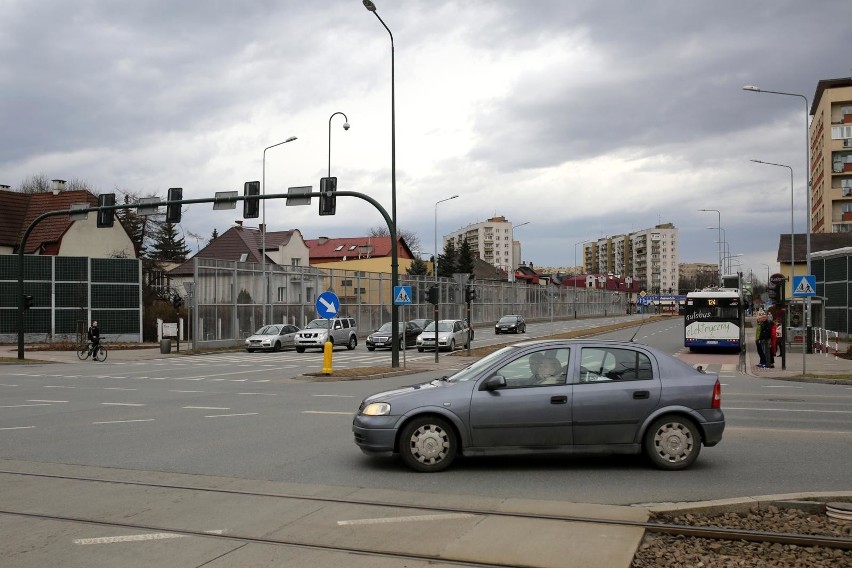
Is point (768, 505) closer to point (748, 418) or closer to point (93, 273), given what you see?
point (748, 418)

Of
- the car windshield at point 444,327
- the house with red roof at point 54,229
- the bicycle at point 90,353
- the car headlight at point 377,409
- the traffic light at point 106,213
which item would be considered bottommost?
the bicycle at point 90,353

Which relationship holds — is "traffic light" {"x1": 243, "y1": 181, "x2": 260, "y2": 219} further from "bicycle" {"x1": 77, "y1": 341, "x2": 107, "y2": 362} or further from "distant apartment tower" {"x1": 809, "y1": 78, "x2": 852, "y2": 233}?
"distant apartment tower" {"x1": 809, "y1": 78, "x2": 852, "y2": 233}

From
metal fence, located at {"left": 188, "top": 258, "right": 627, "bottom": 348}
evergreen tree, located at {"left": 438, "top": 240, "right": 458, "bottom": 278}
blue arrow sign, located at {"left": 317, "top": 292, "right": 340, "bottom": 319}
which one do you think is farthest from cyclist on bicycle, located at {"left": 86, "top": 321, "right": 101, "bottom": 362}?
evergreen tree, located at {"left": 438, "top": 240, "right": 458, "bottom": 278}

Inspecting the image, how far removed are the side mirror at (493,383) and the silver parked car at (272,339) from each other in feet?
111

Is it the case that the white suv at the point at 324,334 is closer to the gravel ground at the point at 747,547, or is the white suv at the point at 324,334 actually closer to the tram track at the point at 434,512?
the tram track at the point at 434,512

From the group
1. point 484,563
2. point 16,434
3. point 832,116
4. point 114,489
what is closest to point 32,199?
point 16,434

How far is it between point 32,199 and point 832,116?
70028 mm

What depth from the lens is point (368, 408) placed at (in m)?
8.86

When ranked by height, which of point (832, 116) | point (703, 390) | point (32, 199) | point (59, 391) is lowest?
point (59, 391)

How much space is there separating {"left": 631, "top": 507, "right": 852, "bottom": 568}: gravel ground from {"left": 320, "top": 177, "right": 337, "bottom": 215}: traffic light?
67.9 ft

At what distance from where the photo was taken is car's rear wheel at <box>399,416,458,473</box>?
8688mm

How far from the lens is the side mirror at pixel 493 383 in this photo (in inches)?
337

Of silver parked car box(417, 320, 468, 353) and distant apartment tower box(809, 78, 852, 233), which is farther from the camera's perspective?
distant apartment tower box(809, 78, 852, 233)

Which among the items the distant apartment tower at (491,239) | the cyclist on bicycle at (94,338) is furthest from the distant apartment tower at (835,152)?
the distant apartment tower at (491,239)
